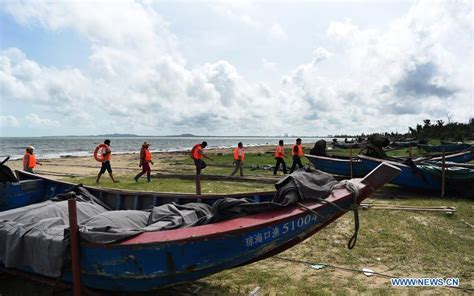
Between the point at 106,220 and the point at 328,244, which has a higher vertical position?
the point at 106,220

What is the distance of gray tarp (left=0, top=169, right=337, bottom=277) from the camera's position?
4.14 m

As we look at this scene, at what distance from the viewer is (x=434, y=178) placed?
34.7ft

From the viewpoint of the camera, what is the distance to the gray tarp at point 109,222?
4141mm

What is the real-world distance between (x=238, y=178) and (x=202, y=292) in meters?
10.0

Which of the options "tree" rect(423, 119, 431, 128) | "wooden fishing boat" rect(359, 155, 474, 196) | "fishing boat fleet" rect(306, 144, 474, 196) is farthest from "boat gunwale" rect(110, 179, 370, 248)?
"tree" rect(423, 119, 431, 128)

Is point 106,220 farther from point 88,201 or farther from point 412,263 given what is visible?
point 412,263

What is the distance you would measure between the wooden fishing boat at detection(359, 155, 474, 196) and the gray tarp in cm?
642

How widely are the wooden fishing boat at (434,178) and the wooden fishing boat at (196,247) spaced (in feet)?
21.4

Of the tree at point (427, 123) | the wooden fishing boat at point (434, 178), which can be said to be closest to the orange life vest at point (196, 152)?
the wooden fishing boat at point (434, 178)

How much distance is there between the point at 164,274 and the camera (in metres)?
3.95

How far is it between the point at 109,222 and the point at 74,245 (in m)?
0.63

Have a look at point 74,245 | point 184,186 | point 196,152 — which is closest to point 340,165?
point 196,152

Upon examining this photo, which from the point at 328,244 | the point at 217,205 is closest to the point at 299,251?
the point at 328,244

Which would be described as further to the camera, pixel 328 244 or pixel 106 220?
pixel 328 244
